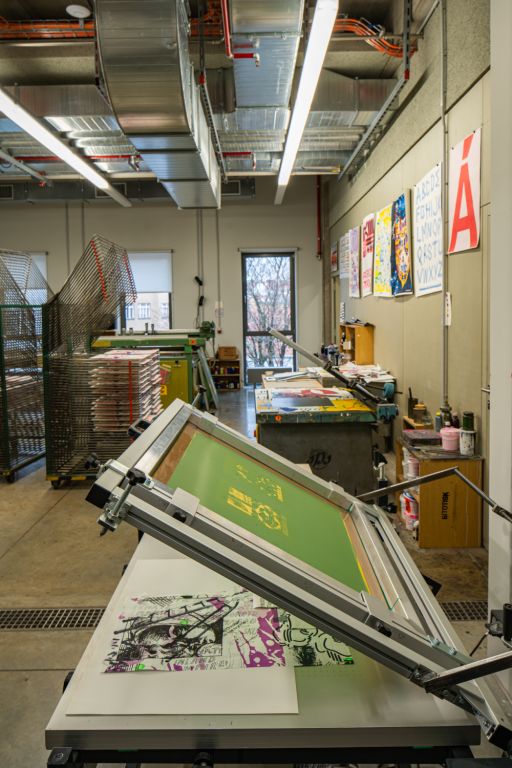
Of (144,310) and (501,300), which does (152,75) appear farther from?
(144,310)

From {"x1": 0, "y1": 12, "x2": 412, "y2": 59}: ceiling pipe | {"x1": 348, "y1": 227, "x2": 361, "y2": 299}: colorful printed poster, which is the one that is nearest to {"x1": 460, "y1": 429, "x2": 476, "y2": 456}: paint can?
{"x1": 0, "y1": 12, "x2": 412, "y2": 59}: ceiling pipe

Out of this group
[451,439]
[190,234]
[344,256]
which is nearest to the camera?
[451,439]

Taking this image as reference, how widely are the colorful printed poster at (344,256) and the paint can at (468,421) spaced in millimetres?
4722

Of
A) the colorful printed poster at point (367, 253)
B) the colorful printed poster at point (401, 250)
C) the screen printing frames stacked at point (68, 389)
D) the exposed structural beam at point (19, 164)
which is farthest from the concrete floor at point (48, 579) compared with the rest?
the exposed structural beam at point (19, 164)

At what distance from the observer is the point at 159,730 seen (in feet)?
3.31

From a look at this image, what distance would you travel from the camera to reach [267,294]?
1073cm

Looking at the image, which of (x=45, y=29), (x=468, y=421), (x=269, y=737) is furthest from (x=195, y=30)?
(x=269, y=737)

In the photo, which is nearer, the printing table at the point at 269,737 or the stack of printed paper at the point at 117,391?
the printing table at the point at 269,737

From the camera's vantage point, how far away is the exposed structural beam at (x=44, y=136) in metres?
4.87

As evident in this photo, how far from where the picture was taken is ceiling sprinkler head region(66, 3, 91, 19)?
191 inches

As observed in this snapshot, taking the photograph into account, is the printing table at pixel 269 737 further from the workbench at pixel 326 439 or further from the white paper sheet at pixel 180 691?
the workbench at pixel 326 439

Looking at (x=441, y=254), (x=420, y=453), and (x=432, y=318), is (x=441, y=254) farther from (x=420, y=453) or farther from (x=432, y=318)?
(x=420, y=453)

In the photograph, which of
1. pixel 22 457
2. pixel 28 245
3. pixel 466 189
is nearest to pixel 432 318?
pixel 466 189

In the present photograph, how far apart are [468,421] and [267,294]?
297 inches
